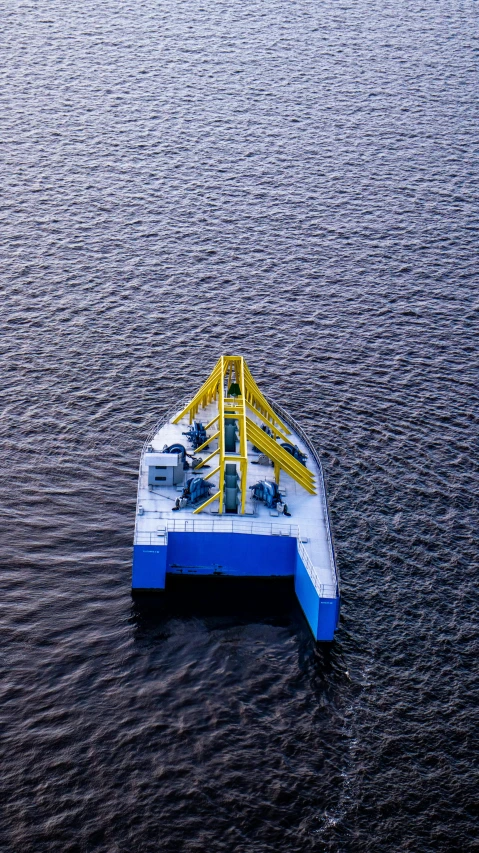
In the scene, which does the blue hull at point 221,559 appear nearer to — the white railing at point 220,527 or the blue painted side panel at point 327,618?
the white railing at point 220,527

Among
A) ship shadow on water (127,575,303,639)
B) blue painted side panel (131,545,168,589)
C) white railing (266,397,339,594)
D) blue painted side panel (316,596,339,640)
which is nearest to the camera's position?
blue painted side panel (316,596,339,640)

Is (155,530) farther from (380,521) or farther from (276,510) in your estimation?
(380,521)

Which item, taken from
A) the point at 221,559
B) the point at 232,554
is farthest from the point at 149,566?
the point at 232,554

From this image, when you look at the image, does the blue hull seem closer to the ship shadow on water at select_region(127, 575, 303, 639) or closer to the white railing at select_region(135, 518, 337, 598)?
the white railing at select_region(135, 518, 337, 598)

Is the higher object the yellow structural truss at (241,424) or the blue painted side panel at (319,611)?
the yellow structural truss at (241,424)

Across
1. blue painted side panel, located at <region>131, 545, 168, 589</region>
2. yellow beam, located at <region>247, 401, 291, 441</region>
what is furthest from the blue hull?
yellow beam, located at <region>247, 401, 291, 441</region>

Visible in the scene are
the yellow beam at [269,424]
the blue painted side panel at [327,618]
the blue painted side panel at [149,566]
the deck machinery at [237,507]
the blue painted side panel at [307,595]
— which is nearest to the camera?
the blue painted side panel at [327,618]

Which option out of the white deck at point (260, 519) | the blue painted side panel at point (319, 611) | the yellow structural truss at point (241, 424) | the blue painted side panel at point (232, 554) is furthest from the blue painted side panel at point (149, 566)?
the blue painted side panel at point (319, 611)
